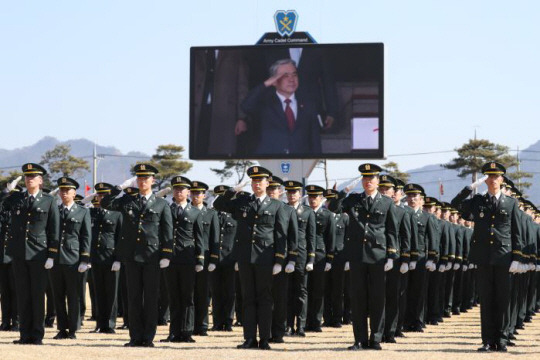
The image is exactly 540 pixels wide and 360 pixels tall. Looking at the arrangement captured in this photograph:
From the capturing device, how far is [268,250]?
14344 mm

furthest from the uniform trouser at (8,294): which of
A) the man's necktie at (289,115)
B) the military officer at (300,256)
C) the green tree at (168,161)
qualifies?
the green tree at (168,161)

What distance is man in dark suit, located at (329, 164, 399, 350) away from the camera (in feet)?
46.9

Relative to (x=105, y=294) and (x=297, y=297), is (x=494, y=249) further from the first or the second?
(x=105, y=294)

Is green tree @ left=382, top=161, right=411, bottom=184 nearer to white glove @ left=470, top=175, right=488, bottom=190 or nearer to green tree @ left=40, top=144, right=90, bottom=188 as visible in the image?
green tree @ left=40, top=144, right=90, bottom=188

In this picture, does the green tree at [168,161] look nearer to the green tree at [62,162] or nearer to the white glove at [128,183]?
the green tree at [62,162]

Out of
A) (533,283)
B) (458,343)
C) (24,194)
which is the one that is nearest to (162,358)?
(24,194)

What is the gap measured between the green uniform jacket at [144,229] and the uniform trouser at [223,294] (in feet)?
12.5

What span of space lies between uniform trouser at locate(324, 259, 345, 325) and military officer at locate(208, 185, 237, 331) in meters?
1.69

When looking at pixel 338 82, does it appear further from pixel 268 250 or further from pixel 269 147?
pixel 268 250

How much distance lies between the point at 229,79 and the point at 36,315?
62.4ft

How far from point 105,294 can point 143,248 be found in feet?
10.9

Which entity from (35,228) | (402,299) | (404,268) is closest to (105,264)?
(35,228)

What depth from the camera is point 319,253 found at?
60.3 ft

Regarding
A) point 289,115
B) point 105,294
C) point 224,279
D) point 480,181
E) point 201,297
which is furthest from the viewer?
point 289,115
